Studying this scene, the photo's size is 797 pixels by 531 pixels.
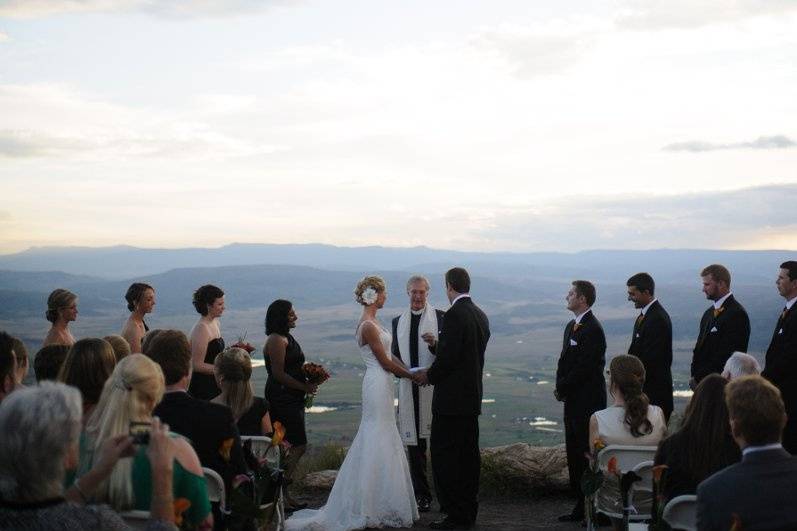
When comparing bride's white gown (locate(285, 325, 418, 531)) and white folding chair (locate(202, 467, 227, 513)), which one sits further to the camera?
bride's white gown (locate(285, 325, 418, 531))

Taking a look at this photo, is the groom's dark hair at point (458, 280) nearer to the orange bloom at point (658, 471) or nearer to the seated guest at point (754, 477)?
the orange bloom at point (658, 471)

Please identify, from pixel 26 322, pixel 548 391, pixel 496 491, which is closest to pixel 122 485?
pixel 496 491

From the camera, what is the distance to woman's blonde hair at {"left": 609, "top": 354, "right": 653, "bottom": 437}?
7.08 m

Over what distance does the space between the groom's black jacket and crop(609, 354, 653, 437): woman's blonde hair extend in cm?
198

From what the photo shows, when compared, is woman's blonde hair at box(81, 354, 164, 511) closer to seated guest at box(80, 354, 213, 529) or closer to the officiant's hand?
seated guest at box(80, 354, 213, 529)

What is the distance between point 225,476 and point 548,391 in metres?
89.6

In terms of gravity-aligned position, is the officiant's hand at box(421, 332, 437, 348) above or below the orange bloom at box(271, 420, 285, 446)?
above

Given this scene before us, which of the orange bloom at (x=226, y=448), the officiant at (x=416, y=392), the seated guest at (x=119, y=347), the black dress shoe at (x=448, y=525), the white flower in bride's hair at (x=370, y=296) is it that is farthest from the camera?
the officiant at (x=416, y=392)

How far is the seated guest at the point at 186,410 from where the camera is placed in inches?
206

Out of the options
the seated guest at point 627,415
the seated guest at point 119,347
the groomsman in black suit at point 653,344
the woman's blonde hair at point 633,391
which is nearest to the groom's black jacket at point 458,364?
the groomsman in black suit at point 653,344

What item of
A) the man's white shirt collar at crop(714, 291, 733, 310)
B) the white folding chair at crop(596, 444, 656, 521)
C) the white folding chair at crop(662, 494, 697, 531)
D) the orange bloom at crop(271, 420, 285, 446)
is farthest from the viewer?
the man's white shirt collar at crop(714, 291, 733, 310)

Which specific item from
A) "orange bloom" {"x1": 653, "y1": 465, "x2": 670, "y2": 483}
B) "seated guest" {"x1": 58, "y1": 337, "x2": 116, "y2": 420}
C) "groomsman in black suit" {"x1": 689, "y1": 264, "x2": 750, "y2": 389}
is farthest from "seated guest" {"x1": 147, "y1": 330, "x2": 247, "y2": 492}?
"groomsman in black suit" {"x1": 689, "y1": 264, "x2": 750, "y2": 389}

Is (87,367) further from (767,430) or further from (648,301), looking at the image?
(648,301)

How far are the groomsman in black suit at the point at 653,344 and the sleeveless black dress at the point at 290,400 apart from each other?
325 centimetres
